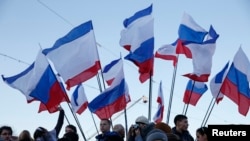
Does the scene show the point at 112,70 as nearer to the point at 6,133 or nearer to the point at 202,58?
the point at 202,58

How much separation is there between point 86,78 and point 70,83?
0.34 metres

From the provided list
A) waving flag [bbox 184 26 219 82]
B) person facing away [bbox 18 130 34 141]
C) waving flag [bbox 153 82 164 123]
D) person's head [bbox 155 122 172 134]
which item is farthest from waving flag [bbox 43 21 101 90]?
person's head [bbox 155 122 172 134]

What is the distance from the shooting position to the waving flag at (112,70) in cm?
991

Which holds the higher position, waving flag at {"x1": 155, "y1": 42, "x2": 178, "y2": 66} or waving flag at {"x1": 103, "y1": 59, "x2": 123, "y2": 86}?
waving flag at {"x1": 155, "y1": 42, "x2": 178, "y2": 66}

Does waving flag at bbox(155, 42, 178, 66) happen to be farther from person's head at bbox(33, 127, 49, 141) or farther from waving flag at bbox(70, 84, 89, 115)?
person's head at bbox(33, 127, 49, 141)

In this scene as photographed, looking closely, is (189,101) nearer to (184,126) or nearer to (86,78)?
(86,78)

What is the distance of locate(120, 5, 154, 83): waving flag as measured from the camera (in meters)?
9.42

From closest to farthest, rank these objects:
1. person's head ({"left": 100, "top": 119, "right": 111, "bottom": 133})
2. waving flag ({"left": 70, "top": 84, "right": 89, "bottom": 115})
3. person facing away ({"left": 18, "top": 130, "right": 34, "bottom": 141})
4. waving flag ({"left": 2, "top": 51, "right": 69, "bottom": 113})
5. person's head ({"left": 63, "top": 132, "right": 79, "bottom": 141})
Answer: person facing away ({"left": 18, "top": 130, "right": 34, "bottom": 141}), person's head ({"left": 100, "top": 119, "right": 111, "bottom": 133}), person's head ({"left": 63, "top": 132, "right": 79, "bottom": 141}), waving flag ({"left": 2, "top": 51, "right": 69, "bottom": 113}), waving flag ({"left": 70, "top": 84, "right": 89, "bottom": 115})

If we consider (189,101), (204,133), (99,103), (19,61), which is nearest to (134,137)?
(204,133)

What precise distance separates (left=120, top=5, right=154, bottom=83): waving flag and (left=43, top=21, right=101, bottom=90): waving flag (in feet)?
2.25

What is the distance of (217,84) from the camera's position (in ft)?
32.1

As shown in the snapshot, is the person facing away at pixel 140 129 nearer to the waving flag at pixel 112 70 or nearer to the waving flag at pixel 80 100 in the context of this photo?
the waving flag at pixel 112 70

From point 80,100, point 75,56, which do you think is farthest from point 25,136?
point 80,100

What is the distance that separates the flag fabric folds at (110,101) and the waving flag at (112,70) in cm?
42
